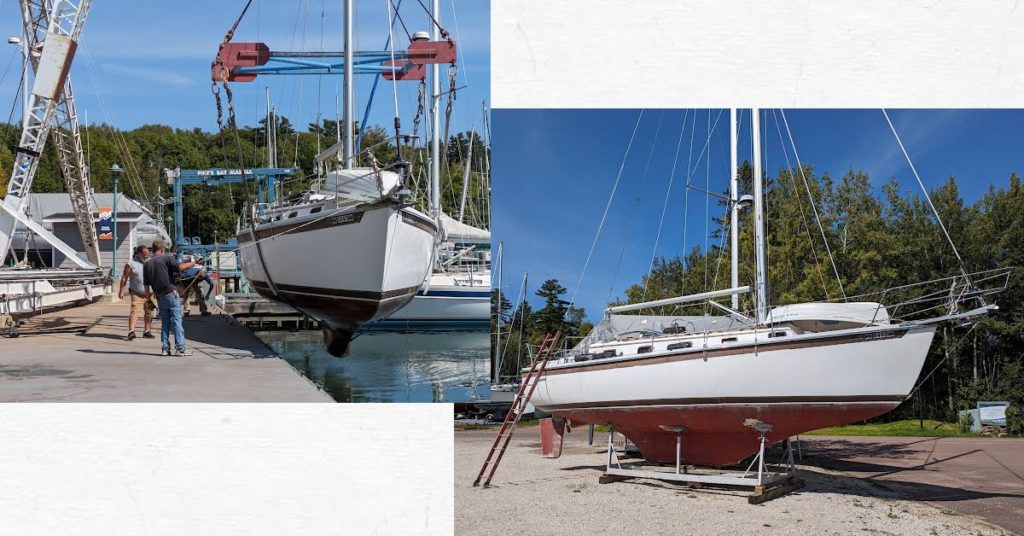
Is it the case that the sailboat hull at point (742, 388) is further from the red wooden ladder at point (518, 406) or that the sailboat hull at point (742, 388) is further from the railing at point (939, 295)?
the red wooden ladder at point (518, 406)

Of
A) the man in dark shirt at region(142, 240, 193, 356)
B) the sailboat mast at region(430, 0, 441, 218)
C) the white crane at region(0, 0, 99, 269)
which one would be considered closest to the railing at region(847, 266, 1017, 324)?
the sailboat mast at region(430, 0, 441, 218)

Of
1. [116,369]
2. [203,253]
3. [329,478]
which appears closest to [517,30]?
[329,478]

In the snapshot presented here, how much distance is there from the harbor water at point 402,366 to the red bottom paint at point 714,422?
1.56 meters

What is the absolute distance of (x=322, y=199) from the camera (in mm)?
6520

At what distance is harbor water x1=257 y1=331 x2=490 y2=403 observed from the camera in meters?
5.09

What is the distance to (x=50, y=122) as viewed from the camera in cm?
519

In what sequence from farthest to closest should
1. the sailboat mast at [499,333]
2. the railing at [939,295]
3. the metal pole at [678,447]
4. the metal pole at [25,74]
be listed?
1. the metal pole at [678,447]
2. the railing at [939,295]
3. the metal pole at [25,74]
4. the sailboat mast at [499,333]

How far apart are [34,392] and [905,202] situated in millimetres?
5609

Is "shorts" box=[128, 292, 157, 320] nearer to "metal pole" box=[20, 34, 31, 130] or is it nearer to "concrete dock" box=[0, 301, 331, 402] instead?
"concrete dock" box=[0, 301, 331, 402]

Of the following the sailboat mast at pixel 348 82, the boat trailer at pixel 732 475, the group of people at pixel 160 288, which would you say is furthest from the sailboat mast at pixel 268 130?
the boat trailer at pixel 732 475

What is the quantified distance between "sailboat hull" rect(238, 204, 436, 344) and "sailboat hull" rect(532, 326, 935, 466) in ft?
4.51

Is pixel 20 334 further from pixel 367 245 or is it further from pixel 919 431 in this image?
pixel 919 431

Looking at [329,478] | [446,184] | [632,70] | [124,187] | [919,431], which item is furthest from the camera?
[919,431]

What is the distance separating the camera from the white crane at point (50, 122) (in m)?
4.90
